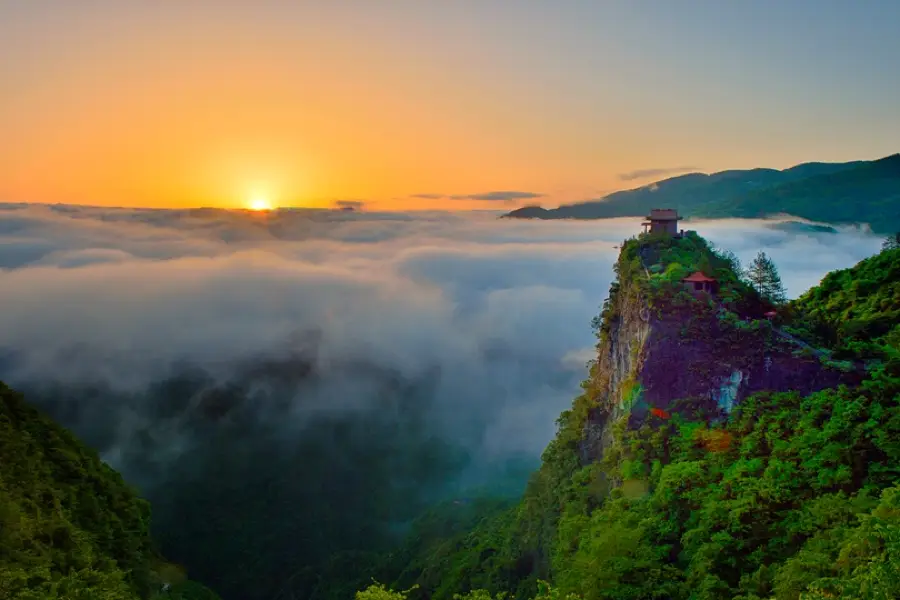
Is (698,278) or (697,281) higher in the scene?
(698,278)

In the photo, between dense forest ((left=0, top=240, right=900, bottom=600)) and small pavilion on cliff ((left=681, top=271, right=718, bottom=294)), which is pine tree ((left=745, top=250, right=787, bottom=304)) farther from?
small pavilion on cliff ((left=681, top=271, right=718, bottom=294))

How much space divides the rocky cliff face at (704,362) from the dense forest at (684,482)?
0.42ft

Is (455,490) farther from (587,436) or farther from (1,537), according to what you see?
(1,537)

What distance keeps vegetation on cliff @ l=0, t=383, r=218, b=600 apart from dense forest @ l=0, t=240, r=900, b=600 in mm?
113

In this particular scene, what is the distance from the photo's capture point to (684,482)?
30.8 m

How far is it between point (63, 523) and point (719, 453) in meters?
32.3

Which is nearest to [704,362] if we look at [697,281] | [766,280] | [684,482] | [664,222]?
[697,281]

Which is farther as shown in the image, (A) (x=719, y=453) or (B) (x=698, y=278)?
(B) (x=698, y=278)

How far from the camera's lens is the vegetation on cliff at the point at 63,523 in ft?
93.7

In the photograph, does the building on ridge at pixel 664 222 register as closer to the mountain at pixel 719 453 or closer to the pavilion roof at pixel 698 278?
the mountain at pixel 719 453

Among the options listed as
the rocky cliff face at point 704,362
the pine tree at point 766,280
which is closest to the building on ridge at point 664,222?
the pine tree at point 766,280

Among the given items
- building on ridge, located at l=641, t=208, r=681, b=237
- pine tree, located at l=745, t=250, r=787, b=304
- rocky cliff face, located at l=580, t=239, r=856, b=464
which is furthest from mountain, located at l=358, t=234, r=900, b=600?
pine tree, located at l=745, t=250, r=787, b=304

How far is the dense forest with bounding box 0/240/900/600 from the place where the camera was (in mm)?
25744

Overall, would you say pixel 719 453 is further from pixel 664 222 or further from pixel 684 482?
pixel 664 222
